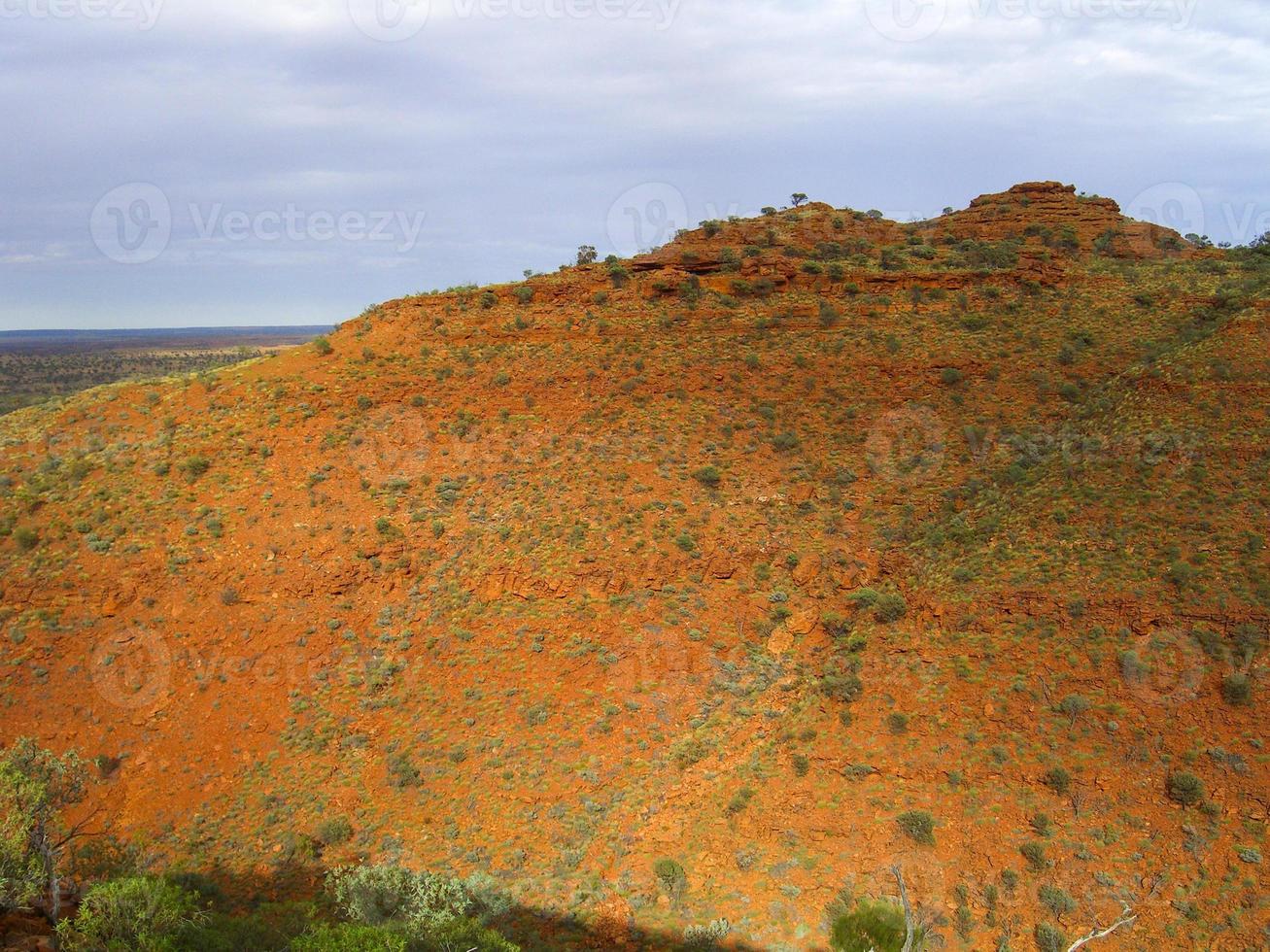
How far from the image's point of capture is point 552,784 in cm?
A: 1577

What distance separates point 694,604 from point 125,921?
40.0 ft

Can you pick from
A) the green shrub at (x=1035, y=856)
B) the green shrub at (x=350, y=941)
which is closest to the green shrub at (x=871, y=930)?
the green shrub at (x=1035, y=856)

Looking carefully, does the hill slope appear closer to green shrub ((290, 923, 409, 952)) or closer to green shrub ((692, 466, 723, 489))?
green shrub ((692, 466, 723, 489))

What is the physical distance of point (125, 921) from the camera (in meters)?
10.3

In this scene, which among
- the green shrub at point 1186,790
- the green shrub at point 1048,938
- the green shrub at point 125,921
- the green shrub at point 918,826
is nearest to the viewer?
the green shrub at point 125,921

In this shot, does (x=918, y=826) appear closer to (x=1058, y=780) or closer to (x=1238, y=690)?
(x=1058, y=780)

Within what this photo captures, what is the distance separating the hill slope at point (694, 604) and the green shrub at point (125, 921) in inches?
157

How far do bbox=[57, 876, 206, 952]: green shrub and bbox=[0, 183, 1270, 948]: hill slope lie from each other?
3.98 m

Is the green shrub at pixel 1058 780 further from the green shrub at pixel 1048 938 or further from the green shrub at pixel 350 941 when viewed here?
the green shrub at pixel 350 941

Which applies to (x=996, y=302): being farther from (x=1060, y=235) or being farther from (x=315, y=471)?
(x=315, y=471)

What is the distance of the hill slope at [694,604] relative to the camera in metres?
14.2

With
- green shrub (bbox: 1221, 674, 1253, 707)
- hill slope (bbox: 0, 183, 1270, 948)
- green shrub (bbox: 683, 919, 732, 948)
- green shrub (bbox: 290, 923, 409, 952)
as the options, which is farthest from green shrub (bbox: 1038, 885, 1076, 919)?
green shrub (bbox: 290, 923, 409, 952)

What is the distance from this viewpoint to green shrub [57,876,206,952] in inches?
393

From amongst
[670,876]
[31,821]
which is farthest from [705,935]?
[31,821]
